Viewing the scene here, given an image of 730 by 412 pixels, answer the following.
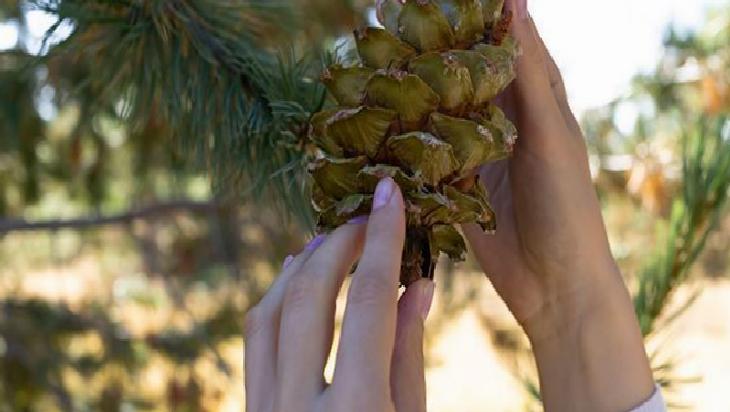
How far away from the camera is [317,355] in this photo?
48cm

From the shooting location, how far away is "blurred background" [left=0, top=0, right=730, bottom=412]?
679mm

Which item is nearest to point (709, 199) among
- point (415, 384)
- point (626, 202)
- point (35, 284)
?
point (415, 384)

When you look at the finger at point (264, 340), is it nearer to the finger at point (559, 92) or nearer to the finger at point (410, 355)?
the finger at point (410, 355)

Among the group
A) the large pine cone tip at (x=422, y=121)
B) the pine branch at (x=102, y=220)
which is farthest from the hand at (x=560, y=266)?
the pine branch at (x=102, y=220)

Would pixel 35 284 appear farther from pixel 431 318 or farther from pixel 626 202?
pixel 626 202

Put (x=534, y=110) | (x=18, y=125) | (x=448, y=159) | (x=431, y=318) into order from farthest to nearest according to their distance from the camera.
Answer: (x=431, y=318), (x=18, y=125), (x=534, y=110), (x=448, y=159)

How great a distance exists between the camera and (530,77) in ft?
2.03

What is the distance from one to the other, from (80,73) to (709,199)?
3.29 ft

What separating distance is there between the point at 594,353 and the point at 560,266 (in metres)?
0.08

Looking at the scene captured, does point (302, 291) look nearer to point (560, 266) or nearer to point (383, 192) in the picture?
point (383, 192)

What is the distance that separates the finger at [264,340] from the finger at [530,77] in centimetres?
20

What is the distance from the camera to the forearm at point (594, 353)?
28.2 inches

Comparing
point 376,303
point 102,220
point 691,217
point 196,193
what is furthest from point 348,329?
point 196,193

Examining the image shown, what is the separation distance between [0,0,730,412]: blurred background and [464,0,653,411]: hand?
11 cm
